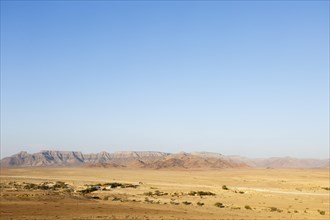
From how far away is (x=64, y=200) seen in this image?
37906 millimetres

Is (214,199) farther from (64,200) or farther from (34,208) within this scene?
(34,208)

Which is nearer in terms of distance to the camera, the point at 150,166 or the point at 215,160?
the point at 150,166

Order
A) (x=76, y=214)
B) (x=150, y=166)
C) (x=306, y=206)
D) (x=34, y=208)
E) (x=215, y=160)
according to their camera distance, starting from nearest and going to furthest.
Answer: (x=76, y=214) → (x=34, y=208) → (x=306, y=206) → (x=150, y=166) → (x=215, y=160)

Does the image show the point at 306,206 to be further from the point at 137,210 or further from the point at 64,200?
the point at 64,200

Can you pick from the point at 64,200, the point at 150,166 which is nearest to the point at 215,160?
the point at 150,166

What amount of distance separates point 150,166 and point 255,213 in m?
126

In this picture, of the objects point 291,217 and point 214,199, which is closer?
point 291,217

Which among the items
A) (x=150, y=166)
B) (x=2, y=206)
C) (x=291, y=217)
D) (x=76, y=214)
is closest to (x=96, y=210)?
(x=76, y=214)

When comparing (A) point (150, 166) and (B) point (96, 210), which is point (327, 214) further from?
(A) point (150, 166)

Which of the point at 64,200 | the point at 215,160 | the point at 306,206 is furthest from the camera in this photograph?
the point at 215,160

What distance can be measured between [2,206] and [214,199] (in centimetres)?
2307

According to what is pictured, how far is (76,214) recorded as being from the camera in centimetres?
2958

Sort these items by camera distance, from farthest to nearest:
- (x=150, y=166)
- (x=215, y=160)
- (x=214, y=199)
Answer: (x=215, y=160), (x=150, y=166), (x=214, y=199)

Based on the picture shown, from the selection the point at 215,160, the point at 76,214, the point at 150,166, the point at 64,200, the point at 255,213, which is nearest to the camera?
the point at 76,214
